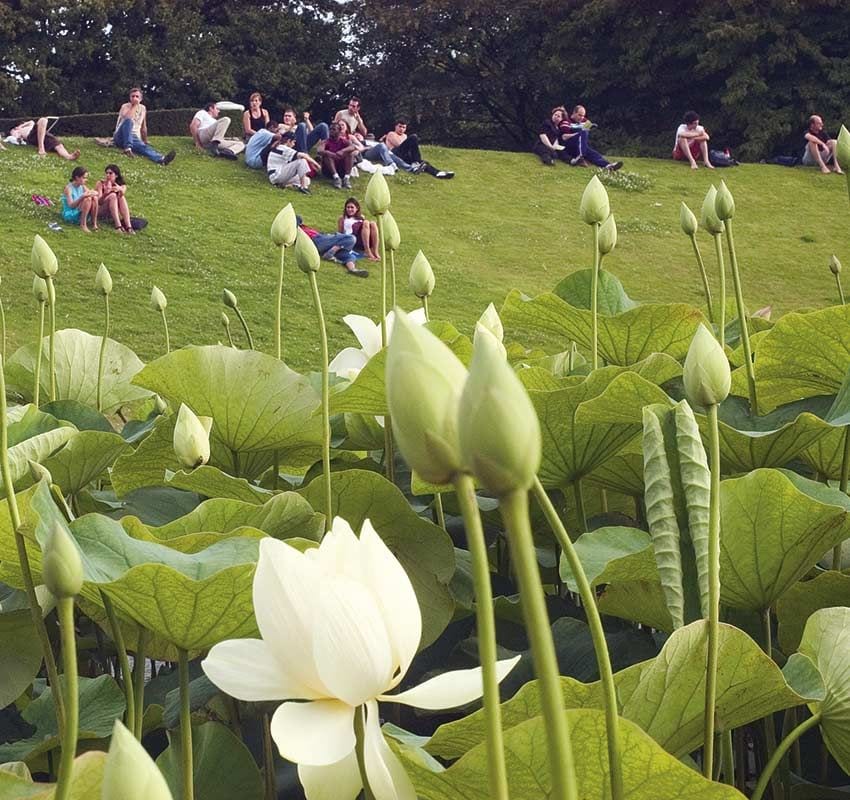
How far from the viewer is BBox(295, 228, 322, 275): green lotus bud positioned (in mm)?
779

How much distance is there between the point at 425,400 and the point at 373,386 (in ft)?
1.57

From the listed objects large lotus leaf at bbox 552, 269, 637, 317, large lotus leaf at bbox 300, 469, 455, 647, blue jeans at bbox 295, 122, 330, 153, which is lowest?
blue jeans at bbox 295, 122, 330, 153

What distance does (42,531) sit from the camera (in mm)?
465

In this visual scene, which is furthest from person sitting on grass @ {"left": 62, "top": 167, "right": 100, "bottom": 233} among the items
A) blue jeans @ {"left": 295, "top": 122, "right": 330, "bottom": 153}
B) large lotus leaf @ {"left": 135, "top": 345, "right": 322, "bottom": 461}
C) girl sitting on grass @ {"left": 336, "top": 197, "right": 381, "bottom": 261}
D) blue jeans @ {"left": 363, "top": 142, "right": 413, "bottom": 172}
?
large lotus leaf @ {"left": 135, "top": 345, "right": 322, "bottom": 461}

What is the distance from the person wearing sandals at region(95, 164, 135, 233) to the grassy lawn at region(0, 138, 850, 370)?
122 millimetres

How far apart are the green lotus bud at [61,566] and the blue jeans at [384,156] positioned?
10.1m

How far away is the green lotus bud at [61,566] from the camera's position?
0.30 m

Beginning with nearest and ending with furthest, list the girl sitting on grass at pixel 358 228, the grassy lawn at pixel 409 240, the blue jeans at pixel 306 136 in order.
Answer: the grassy lawn at pixel 409 240 → the girl sitting on grass at pixel 358 228 → the blue jeans at pixel 306 136

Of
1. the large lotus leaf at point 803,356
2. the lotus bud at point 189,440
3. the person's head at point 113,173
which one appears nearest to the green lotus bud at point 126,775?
the lotus bud at point 189,440

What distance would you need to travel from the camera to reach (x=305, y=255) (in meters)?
0.79

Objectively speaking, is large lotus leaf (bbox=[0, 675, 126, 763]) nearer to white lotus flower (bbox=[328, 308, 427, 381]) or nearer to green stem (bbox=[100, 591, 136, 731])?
green stem (bbox=[100, 591, 136, 731])

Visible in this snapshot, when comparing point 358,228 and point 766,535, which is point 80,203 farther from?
point 766,535

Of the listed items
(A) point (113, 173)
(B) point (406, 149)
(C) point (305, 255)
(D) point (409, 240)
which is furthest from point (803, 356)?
(B) point (406, 149)

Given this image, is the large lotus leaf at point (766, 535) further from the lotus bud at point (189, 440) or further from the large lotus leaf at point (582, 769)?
the lotus bud at point (189, 440)
